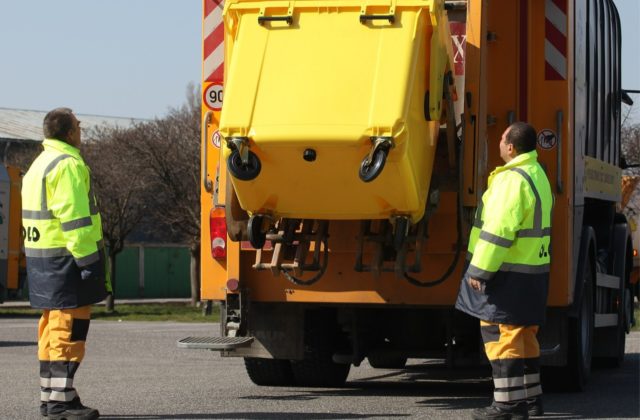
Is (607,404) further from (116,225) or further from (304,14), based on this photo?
(116,225)

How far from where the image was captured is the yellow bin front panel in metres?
7.95

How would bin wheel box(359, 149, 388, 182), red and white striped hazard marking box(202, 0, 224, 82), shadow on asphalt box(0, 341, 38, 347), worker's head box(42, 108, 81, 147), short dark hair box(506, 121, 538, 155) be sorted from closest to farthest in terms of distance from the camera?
bin wheel box(359, 149, 388, 182), short dark hair box(506, 121, 538, 155), worker's head box(42, 108, 81, 147), red and white striped hazard marking box(202, 0, 224, 82), shadow on asphalt box(0, 341, 38, 347)

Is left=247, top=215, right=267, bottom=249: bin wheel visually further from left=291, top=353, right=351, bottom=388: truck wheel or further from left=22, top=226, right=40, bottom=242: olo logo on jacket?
left=291, top=353, right=351, bottom=388: truck wheel

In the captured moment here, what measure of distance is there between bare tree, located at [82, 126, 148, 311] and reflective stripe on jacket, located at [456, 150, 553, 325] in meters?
26.5

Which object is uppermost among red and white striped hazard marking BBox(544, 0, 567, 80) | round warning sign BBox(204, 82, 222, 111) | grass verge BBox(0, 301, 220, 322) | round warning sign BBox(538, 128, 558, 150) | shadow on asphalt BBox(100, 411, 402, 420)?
red and white striped hazard marking BBox(544, 0, 567, 80)

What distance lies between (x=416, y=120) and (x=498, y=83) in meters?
1.38

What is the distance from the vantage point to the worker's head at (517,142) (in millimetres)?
8180

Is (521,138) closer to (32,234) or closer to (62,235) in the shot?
(62,235)

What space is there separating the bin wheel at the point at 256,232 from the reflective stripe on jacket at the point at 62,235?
0.89m

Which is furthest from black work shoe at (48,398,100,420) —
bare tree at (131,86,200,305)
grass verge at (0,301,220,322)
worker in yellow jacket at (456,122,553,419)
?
bare tree at (131,86,200,305)

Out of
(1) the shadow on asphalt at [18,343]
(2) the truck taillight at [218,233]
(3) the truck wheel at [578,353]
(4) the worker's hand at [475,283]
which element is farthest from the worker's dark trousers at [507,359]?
(1) the shadow on asphalt at [18,343]

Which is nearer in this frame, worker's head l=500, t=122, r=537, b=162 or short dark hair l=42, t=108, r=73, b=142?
worker's head l=500, t=122, r=537, b=162

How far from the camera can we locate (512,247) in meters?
8.08

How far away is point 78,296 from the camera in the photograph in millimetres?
8125
